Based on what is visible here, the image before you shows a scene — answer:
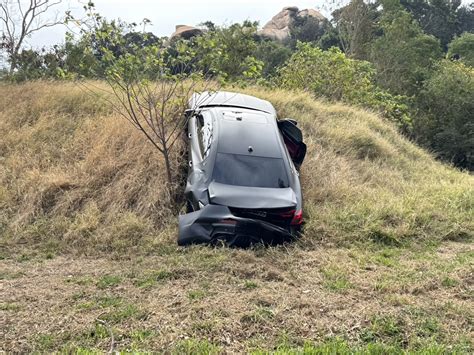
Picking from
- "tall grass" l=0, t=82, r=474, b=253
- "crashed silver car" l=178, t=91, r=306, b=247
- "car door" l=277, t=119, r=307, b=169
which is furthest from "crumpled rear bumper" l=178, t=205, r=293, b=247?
"car door" l=277, t=119, r=307, b=169

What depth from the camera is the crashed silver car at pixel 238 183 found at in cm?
556

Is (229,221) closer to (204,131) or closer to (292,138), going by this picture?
(204,131)

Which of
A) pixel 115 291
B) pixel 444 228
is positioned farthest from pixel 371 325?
pixel 444 228

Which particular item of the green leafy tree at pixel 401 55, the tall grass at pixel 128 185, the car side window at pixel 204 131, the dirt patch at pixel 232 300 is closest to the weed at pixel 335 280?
the dirt patch at pixel 232 300

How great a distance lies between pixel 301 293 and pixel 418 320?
1120mm

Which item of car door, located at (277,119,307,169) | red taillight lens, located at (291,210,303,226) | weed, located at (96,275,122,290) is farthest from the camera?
car door, located at (277,119,307,169)

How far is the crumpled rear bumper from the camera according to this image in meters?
5.50

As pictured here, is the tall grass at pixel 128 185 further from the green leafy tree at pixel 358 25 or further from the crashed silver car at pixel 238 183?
the green leafy tree at pixel 358 25

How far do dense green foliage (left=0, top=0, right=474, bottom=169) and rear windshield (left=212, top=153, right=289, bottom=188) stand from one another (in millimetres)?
1441

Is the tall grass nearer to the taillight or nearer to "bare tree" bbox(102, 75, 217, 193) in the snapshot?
"bare tree" bbox(102, 75, 217, 193)

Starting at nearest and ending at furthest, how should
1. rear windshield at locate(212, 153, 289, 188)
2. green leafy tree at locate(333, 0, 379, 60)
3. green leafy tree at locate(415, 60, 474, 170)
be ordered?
rear windshield at locate(212, 153, 289, 188) → green leafy tree at locate(415, 60, 474, 170) → green leafy tree at locate(333, 0, 379, 60)

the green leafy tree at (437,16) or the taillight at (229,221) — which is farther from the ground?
the green leafy tree at (437,16)

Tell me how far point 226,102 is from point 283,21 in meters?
44.8

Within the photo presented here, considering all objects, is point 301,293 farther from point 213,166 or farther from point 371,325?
point 213,166
